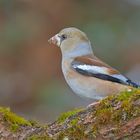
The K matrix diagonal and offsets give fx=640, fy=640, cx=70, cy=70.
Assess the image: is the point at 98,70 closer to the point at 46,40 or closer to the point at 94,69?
the point at 94,69

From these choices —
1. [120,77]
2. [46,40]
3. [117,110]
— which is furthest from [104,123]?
[46,40]

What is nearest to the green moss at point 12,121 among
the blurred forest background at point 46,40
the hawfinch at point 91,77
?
the hawfinch at point 91,77

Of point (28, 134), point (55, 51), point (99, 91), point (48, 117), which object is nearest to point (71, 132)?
point (28, 134)

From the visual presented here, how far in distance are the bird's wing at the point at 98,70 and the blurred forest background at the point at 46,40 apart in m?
6.17

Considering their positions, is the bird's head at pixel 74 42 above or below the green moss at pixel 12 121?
above

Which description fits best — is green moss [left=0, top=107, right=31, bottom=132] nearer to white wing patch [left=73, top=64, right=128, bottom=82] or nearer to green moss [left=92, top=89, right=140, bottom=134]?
green moss [left=92, top=89, right=140, bottom=134]

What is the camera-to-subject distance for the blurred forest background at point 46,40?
503 inches

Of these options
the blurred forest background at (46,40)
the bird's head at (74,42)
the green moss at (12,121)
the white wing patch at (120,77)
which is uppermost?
the blurred forest background at (46,40)

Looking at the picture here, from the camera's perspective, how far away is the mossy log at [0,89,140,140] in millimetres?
4438

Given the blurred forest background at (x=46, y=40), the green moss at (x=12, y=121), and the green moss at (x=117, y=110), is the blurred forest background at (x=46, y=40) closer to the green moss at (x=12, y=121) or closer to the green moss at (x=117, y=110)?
the green moss at (x=12, y=121)

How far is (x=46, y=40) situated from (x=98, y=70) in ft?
24.5

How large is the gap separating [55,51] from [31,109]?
1478 mm

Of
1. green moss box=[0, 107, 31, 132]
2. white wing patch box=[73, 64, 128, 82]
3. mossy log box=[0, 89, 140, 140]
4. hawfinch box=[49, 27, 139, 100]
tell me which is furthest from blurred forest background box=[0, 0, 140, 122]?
mossy log box=[0, 89, 140, 140]

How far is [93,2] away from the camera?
550 inches
